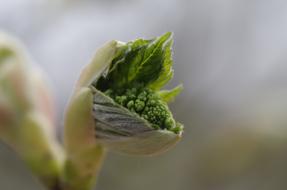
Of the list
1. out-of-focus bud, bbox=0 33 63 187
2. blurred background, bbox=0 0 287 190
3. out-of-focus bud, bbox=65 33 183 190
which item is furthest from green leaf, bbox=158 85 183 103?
blurred background, bbox=0 0 287 190

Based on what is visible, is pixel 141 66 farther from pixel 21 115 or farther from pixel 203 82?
pixel 203 82

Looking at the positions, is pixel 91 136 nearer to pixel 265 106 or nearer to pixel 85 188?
pixel 85 188

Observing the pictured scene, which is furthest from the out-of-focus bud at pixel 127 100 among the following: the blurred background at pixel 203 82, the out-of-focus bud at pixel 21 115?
the blurred background at pixel 203 82

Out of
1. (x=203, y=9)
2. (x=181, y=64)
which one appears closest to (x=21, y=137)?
(x=181, y=64)

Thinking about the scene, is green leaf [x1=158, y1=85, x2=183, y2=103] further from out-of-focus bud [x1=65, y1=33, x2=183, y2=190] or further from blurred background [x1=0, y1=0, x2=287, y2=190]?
blurred background [x1=0, y1=0, x2=287, y2=190]

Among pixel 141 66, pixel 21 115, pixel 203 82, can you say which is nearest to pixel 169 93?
pixel 141 66

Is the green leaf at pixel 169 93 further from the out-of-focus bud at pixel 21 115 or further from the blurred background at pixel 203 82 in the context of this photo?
the blurred background at pixel 203 82
